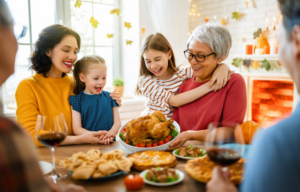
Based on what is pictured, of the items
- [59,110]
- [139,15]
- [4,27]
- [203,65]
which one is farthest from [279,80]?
[4,27]

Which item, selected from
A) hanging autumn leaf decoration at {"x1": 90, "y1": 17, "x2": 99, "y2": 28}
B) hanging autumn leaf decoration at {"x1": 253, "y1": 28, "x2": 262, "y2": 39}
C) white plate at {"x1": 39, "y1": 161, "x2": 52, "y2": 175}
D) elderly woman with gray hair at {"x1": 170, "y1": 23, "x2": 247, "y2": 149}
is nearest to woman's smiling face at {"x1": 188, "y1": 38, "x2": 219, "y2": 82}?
elderly woman with gray hair at {"x1": 170, "y1": 23, "x2": 247, "y2": 149}

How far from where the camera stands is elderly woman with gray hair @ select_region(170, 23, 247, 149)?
1.97 m

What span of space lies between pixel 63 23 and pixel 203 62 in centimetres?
273

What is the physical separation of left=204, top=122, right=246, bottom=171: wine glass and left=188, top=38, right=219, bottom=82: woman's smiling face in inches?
45.8

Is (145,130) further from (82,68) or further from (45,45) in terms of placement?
(45,45)

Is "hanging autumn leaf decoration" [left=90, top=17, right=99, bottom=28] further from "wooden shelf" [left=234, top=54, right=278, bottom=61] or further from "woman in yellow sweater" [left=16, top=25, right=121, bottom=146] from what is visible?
"wooden shelf" [left=234, top=54, right=278, bottom=61]

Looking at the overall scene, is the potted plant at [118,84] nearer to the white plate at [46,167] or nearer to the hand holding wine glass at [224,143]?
the white plate at [46,167]

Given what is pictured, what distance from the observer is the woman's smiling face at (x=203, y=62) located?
2031 millimetres

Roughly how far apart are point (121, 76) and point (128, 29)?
2.75 feet

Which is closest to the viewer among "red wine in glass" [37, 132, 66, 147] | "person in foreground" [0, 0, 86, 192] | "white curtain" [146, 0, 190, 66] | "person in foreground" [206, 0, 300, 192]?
"person in foreground" [0, 0, 86, 192]

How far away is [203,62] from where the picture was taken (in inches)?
80.4

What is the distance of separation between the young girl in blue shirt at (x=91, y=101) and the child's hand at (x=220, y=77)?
821 mm

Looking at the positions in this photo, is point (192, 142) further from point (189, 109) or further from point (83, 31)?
point (83, 31)

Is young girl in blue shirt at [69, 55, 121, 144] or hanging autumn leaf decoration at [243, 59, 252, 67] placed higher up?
hanging autumn leaf decoration at [243, 59, 252, 67]
